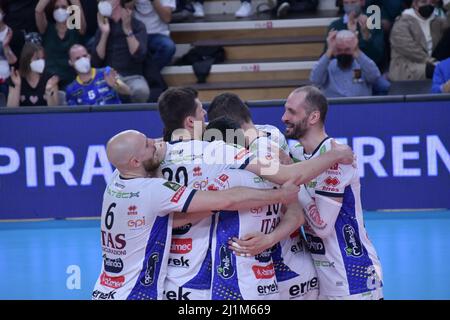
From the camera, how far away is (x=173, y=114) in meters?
5.64

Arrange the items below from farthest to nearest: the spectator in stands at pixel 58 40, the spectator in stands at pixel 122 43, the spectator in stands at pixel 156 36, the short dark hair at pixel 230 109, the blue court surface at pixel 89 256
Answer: the spectator in stands at pixel 156 36, the spectator in stands at pixel 58 40, the spectator in stands at pixel 122 43, the blue court surface at pixel 89 256, the short dark hair at pixel 230 109

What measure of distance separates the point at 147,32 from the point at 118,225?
8.23m

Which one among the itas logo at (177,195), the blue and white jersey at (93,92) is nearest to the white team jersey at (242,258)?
the itas logo at (177,195)

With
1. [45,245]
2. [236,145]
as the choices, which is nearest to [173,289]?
[236,145]

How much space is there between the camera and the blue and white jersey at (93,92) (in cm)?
1161

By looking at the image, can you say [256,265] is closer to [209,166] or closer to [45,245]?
[209,166]

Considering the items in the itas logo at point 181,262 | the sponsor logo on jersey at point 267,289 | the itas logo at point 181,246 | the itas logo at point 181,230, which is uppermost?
the itas logo at point 181,230

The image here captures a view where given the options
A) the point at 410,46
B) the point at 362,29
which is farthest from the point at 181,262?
the point at 410,46

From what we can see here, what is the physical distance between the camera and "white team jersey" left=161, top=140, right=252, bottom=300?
5.33m

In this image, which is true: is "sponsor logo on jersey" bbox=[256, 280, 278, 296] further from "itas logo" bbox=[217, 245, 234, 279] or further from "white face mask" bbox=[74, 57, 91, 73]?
"white face mask" bbox=[74, 57, 91, 73]

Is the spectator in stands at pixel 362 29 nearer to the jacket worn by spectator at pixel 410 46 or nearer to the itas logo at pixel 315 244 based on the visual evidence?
the jacket worn by spectator at pixel 410 46

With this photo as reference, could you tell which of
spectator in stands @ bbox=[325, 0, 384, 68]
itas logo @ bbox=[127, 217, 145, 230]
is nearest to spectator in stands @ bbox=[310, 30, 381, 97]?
spectator in stands @ bbox=[325, 0, 384, 68]

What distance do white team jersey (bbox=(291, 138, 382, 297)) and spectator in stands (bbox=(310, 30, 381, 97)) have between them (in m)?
6.15

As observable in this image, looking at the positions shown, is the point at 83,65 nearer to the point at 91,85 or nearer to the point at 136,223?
the point at 91,85
